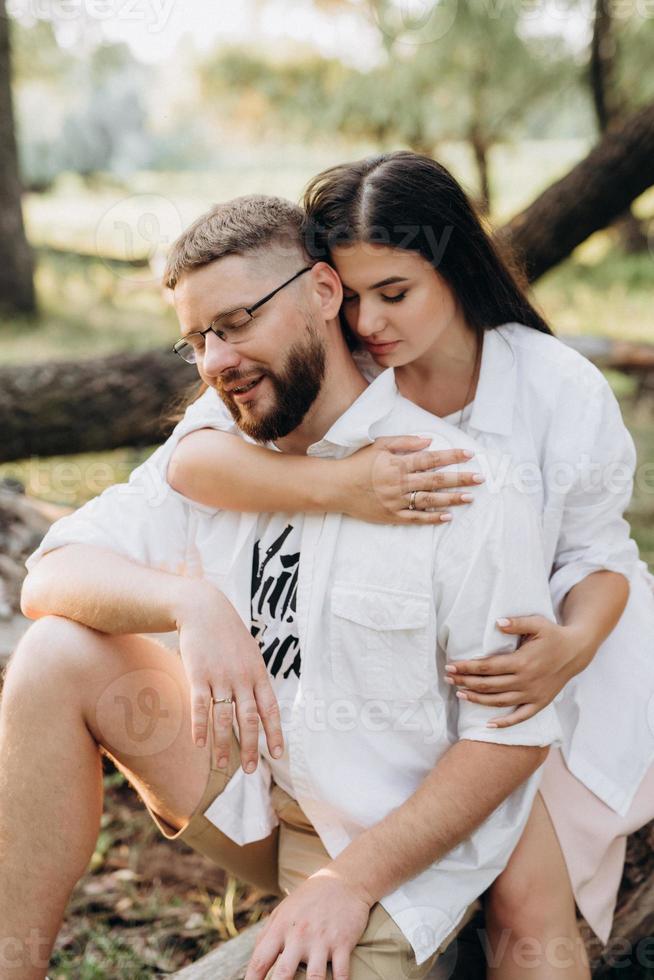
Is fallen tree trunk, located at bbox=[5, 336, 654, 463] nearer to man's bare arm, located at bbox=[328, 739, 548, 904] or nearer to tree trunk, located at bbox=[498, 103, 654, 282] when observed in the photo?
tree trunk, located at bbox=[498, 103, 654, 282]

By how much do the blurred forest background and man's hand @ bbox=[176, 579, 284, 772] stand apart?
973 mm

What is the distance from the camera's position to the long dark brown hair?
195 centimetres

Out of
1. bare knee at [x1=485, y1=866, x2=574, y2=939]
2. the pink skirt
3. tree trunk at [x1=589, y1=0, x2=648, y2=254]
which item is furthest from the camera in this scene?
tree trunk at [x1=589, y1=0, x2=648, y2=254]

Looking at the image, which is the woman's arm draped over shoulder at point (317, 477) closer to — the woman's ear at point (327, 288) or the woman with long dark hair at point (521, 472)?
the woman with long dark hair at point (521, 472)

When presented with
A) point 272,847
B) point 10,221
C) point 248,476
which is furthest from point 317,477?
point 10,221

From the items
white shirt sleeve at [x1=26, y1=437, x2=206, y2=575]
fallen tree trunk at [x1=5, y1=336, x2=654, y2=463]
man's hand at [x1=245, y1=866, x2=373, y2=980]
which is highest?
white shirt sleeve at [x1=26, y1=437, x2=206, y2=575]

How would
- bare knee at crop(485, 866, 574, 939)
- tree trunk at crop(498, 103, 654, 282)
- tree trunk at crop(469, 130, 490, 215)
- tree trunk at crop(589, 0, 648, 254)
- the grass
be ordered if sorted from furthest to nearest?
tree trunk at crop(469, 130, 490, 215) → tree trunk at crop(589, 0, 648, 254) → tree trunk at crop(498, 103, 654, 282) → the grass → bare knee at crop(485, 866, 574, 939)

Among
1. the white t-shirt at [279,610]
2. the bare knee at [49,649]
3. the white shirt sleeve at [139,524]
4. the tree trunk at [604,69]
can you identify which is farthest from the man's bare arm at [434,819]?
the tree trunk at [604,69]

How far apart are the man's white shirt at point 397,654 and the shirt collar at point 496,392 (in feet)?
0.65

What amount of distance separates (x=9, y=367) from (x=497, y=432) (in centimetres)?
334

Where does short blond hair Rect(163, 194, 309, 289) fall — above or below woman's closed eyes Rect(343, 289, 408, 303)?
above

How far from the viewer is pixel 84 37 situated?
12.1 m

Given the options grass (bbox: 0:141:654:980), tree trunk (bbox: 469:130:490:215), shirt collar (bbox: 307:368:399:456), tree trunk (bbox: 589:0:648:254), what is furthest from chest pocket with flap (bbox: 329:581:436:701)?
tree trunk (bbox: 469:130:490:215)

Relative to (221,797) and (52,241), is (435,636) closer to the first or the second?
(221,797)
